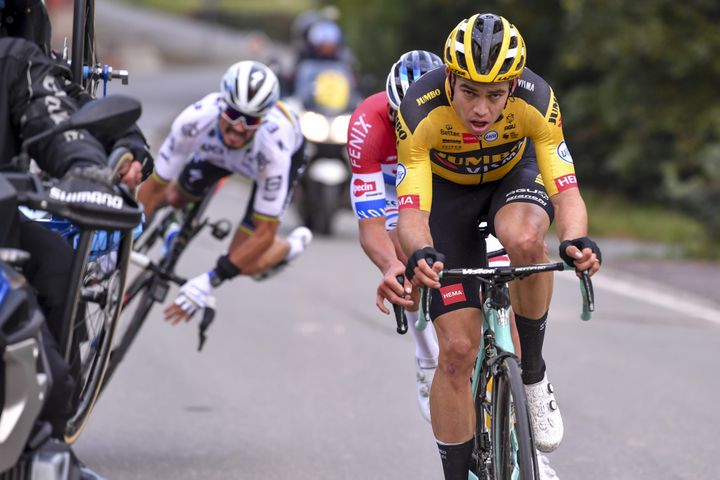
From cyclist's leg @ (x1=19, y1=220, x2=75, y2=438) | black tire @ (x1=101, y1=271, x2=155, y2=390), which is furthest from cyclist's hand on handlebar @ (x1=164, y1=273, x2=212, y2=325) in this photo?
cyclist's leg @ (x1=19, y1=220, x2=75, y2=438)

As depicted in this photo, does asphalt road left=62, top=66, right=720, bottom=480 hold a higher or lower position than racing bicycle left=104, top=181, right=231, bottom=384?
lower

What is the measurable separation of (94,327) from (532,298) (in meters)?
1.71

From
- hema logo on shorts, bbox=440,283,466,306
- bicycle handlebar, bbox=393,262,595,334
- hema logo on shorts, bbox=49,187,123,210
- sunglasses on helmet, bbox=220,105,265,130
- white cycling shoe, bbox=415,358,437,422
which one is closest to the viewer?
hema logo on shorts, bbox=49,187,123,210

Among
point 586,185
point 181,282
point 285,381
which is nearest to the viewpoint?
point 181,282

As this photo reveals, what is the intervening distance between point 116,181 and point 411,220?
3.87ft

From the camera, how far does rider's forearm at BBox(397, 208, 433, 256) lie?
19.0ft

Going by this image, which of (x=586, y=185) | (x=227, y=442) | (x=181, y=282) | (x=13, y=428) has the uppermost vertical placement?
(x=13, y=428)

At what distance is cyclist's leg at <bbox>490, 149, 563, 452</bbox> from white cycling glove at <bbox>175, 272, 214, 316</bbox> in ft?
8.20

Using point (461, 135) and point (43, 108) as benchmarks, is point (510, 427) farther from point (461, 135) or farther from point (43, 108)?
point (43, 108)

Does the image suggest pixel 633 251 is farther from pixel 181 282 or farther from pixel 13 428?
pixel 13 428

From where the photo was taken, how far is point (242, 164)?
9.30 m

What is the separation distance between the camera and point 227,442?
26.7 feet

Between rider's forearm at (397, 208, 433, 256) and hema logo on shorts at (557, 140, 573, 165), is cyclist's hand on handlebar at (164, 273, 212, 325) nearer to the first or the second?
rider's forearm at (397, 208, 433, 256)

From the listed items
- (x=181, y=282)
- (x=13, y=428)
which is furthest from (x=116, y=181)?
(x=181, y=282)
